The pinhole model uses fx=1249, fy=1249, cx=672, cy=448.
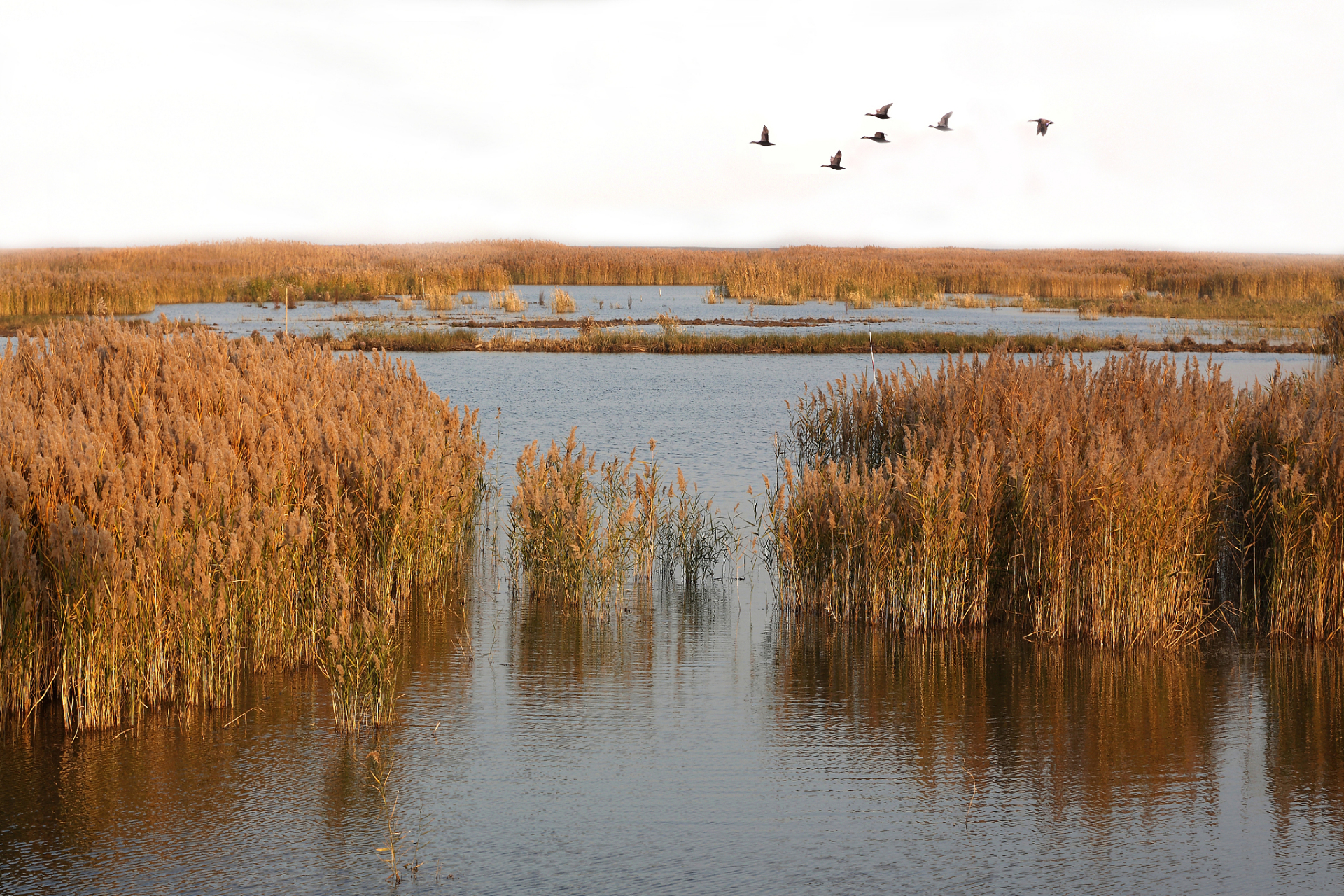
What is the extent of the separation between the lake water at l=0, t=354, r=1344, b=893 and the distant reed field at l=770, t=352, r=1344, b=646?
33cm

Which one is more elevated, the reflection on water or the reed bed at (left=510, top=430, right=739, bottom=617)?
the reed bed at (left=510, top=430, right=739, bottom=617)

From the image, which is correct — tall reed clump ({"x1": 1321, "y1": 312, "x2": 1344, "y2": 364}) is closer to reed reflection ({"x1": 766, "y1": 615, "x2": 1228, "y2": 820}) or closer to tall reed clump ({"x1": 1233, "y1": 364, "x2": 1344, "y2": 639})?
tall reed clump ({"x1": 1233, "y1": 364, "x2": 1344, "y2": 639})

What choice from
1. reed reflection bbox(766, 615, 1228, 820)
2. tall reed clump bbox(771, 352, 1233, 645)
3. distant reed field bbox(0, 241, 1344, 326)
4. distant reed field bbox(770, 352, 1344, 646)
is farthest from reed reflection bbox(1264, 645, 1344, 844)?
distant reed field bbox(0, 241, 1344, 326)

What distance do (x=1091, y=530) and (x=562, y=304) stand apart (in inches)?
1480

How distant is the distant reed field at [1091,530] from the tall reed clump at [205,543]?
2.90m

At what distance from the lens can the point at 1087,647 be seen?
8477 mm

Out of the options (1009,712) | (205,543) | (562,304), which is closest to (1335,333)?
(1009,712)

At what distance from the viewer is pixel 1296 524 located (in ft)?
28.0

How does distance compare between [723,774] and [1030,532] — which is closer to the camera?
[723,774]

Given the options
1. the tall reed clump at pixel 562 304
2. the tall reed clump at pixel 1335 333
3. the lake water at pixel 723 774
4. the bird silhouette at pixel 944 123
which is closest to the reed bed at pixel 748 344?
the tall reed clump at pixel 1335 333

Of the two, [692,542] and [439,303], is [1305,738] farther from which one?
[439,303]

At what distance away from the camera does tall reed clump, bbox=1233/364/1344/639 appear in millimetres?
8438

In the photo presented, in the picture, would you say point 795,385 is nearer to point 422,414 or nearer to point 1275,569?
point 422,414

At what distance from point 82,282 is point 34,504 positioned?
37224mm
